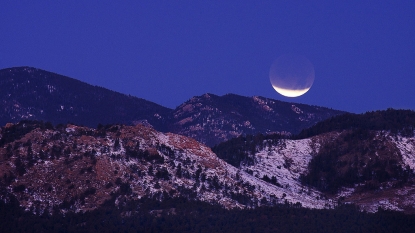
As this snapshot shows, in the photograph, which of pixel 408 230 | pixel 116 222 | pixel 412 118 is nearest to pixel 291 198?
pixel 408 230

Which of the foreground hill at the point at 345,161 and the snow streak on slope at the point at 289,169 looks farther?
the foreground hill at the point at 345,161

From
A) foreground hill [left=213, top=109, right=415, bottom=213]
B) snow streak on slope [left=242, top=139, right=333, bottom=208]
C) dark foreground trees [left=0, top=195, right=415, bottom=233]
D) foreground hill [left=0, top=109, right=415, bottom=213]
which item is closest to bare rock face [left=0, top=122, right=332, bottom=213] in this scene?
foreground hill [left=0, top=109, right=415, bottom=213]

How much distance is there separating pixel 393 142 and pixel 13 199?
7067 centimetres

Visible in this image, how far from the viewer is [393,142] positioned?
14588 centimetres

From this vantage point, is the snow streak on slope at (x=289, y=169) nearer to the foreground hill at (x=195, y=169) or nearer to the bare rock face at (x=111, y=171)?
the foreground hill at (x=195, y=169)

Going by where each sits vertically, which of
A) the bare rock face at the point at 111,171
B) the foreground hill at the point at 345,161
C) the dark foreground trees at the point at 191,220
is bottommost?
the dark foreground trees at the point at 191,220

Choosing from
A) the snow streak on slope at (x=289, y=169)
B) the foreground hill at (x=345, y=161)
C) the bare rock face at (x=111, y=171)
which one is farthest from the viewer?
the foreground hill at (x=345, y=161)

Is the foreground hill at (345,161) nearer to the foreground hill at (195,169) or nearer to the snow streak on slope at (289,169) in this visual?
the snow streak on slope at (289,169)

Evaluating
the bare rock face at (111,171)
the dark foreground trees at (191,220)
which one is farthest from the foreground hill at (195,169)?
the dark foreground trees at (191,220)

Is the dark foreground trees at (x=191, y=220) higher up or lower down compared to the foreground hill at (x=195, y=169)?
lower down

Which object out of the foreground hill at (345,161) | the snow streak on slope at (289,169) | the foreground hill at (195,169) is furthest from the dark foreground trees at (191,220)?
the foreground hill at (345,161)

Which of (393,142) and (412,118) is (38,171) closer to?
(393,142)

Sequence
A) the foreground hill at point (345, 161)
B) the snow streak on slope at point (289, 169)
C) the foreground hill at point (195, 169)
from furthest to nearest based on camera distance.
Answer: the foreground hill at point (345, 161) → the snow streak on slope at point (289, 169) → the foreground hill at point (195, 169)

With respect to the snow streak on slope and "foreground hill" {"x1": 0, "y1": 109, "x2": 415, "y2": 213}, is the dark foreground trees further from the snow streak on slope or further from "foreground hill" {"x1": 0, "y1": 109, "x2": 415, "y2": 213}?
the snow streak on slope
